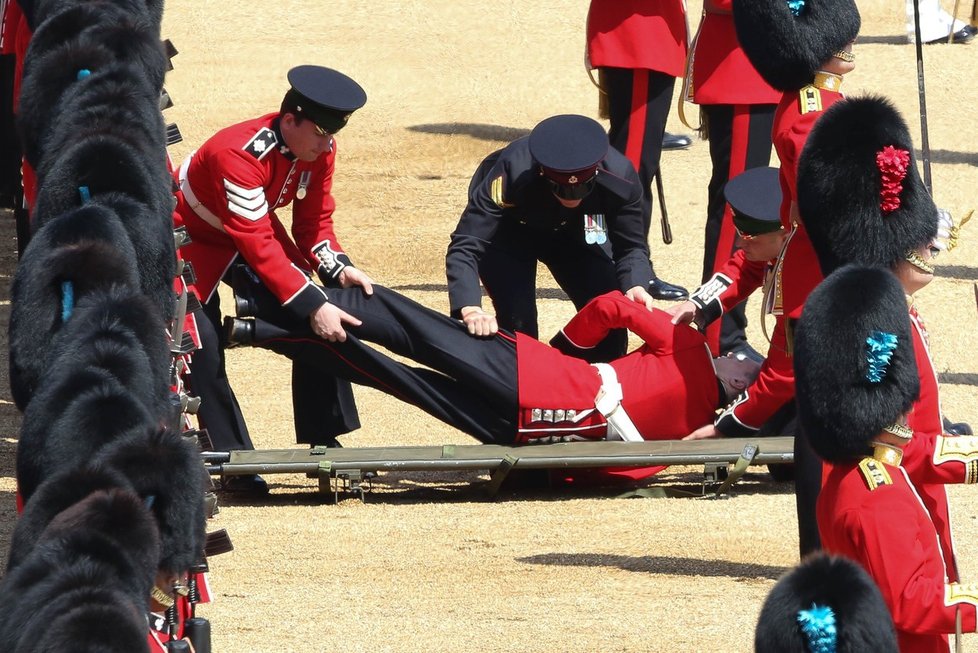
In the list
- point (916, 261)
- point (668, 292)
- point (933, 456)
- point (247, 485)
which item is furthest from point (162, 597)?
point (668, 292)

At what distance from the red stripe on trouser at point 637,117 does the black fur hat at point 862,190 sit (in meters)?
2.64

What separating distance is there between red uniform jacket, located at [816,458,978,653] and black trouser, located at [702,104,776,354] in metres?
2.89

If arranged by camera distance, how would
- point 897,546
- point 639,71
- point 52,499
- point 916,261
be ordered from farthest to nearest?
point 639,71 < point 916,261 < point 897,546 < point 52,499

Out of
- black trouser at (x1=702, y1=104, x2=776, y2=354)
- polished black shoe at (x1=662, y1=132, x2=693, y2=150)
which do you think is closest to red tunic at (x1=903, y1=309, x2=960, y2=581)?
black trouser at (x1=702, y1=104, x2=776, y2=354)

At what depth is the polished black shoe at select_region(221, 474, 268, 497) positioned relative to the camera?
4887 millimetres

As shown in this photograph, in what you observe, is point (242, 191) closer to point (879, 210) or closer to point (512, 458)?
point (512, 458)

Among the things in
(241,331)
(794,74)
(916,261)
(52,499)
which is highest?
(794,74)

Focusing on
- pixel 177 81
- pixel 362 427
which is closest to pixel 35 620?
pixel 362 427

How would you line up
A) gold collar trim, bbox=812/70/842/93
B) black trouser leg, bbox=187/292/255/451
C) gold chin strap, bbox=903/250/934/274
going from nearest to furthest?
gold chin strap, bbox=903/250/934/274, gold collar trim, bbox=812/70/842/93, black trouser leg, bbox=187/292/255/451

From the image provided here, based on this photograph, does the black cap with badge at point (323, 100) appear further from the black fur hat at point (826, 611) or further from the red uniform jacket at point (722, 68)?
the black fur hat at point (826, 611)

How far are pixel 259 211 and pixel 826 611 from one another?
278cm

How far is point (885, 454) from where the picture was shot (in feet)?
9.16

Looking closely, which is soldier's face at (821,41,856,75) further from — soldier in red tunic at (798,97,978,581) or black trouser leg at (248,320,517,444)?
black trouser leg at (248,320,517,444)

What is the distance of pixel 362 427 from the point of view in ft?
18.4
